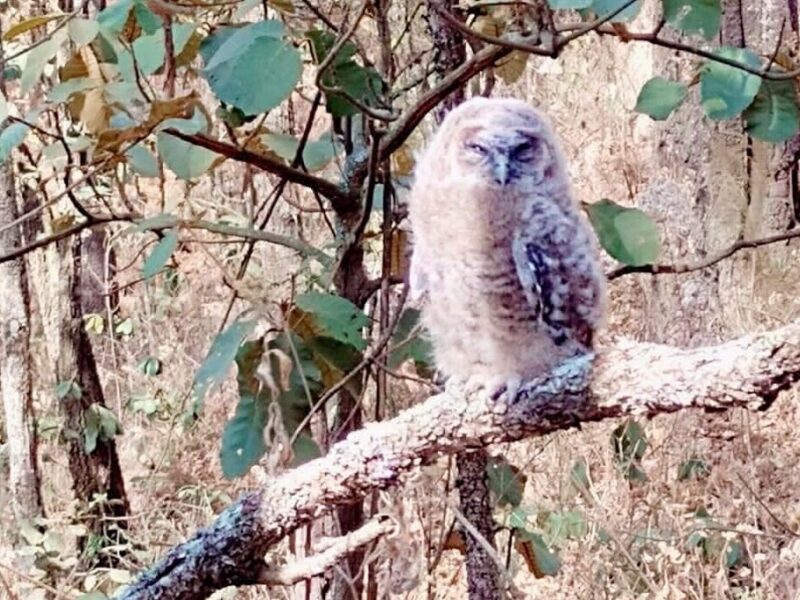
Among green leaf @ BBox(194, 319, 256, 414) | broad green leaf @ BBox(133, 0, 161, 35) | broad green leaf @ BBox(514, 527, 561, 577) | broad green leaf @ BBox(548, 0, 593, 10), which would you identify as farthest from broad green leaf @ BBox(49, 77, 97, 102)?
broad green leaf @ BBox(514, 527, 561, 577)

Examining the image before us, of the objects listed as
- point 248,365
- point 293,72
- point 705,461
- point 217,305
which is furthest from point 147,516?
point 293,72

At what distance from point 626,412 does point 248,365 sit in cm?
61

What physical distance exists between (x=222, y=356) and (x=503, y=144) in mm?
407

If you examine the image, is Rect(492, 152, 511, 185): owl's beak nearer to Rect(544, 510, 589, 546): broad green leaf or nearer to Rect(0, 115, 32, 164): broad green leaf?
Rect(0, 115, 32, 164): broad green leaf

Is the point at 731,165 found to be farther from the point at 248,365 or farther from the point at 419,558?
the point at 248,365

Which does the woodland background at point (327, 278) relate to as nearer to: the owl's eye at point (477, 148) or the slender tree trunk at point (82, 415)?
the slender tree trunk at point (82, 415)

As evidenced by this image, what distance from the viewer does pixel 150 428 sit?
193 inches

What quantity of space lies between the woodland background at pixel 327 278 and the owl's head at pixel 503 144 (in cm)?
10

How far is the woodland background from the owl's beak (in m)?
0.12

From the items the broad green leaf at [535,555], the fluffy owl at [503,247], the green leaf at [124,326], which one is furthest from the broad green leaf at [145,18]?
the green leaf at [124,326]

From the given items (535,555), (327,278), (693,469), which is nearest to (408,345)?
(327,278)

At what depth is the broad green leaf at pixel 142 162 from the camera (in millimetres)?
1615

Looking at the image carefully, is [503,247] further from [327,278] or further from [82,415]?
[82,415]

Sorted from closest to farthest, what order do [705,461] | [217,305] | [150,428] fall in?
[705,461] < [150,428] < [217,305]
